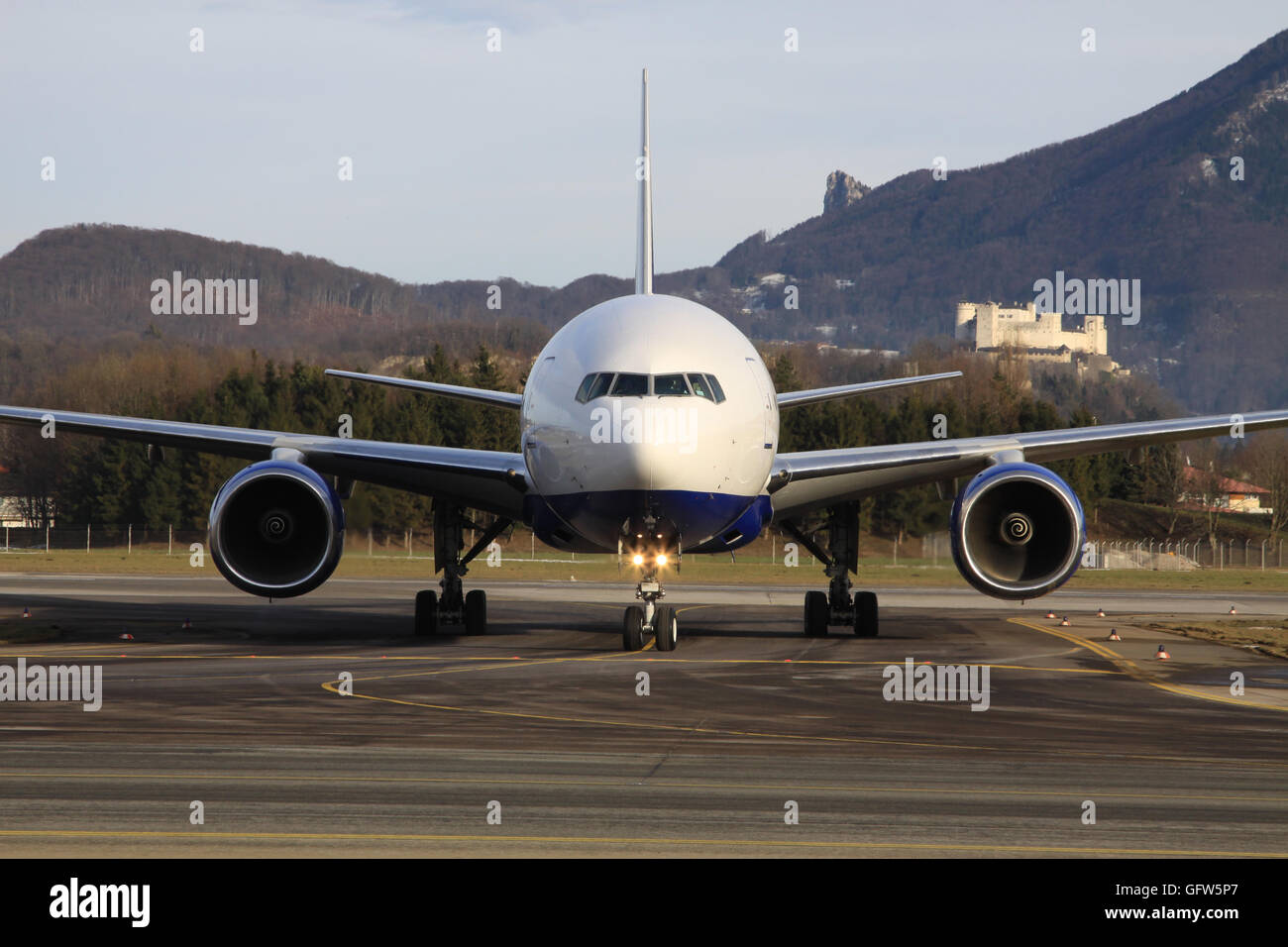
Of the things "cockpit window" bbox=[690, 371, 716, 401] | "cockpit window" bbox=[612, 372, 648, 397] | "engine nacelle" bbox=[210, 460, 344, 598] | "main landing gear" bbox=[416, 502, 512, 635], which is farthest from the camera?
"main landing gear" bbox=[416, 502, 512, 635]

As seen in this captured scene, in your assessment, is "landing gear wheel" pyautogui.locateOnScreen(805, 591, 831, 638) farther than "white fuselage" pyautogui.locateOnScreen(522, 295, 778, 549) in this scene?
Yes

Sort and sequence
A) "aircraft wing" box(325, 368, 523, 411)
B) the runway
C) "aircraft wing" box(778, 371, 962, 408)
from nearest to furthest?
the runway
"aircraft wing" box(325, 368, 523, 411)
"aircraft wing" box(778, 371, 962, 408)

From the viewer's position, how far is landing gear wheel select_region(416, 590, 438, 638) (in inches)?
954

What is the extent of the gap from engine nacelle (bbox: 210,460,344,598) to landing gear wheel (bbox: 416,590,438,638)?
3.17 metres

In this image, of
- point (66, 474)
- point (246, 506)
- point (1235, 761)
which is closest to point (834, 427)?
point (66, 474)

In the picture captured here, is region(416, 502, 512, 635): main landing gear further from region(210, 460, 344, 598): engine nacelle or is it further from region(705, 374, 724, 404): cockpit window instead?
region(705, 374, 724, 404): cockpit window

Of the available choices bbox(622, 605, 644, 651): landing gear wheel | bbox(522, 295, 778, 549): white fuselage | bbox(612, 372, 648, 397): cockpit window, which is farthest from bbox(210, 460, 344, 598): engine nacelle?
bbox(612, 372, 648, 397): cockpit window

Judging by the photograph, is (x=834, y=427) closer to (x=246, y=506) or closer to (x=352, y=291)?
(x=352, y=291)

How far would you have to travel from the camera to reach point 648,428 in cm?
1823

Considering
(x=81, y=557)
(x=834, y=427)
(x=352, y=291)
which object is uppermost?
(x=352, y=291)

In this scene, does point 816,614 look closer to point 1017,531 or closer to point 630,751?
point 1017,531

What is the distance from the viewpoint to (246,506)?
21.4 meters

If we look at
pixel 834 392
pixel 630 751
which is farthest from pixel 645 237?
pixel 630 751

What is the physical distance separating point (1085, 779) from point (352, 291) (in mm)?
126314
